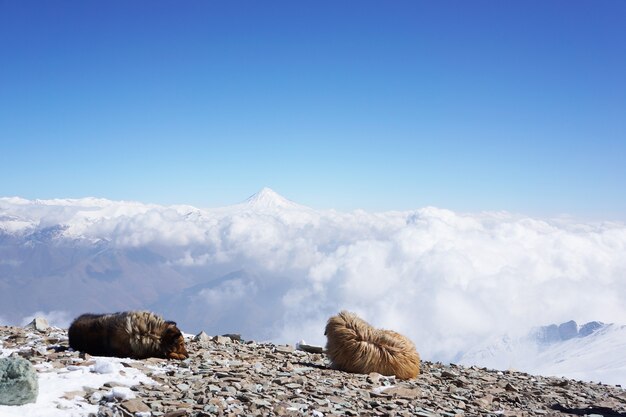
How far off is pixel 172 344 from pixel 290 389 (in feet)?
11.4

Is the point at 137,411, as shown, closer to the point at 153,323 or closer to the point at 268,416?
the point at 268,416

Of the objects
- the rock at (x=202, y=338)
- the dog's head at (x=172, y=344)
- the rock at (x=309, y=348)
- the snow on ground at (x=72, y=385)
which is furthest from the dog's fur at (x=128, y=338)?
the rock at (x=309, y=348)

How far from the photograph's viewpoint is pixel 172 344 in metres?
11.1

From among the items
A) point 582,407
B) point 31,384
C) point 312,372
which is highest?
point 31,384

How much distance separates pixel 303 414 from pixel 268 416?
0.61m

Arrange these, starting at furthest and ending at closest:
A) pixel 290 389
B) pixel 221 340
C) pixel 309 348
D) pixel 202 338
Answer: pixel 309 348 < pixel 221 340 < pixel 202 338 < pixel 290 389

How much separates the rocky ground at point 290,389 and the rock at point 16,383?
58cm

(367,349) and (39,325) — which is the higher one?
(39,325)

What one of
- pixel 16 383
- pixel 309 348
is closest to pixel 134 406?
pixel 16 383

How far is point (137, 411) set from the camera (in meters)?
6.70

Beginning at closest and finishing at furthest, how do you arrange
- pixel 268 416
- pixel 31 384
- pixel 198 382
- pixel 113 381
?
pixel 31 384 < pixel 268 416 < pixel 113 381 < pixel 198 382

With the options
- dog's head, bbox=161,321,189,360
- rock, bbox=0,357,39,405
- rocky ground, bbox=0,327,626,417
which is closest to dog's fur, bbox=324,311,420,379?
rocky ground, bbox=0,327,626,417

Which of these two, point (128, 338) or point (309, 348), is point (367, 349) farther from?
point (128, 338)

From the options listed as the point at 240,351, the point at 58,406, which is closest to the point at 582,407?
the point at 240,351
